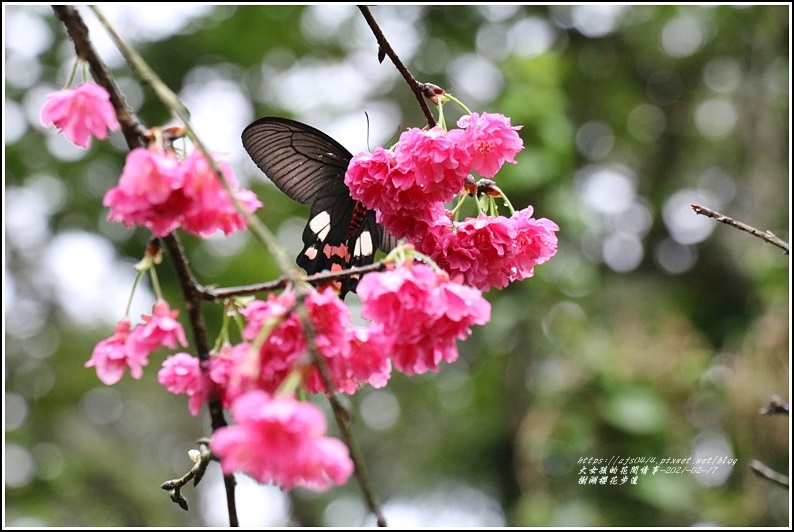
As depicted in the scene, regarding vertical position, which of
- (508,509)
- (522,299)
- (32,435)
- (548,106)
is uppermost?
(548,106)

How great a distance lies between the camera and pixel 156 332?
103cm

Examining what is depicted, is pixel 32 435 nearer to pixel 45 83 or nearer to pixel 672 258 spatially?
pixel 45 83

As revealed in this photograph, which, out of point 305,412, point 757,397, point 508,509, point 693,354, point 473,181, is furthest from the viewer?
point 508,509

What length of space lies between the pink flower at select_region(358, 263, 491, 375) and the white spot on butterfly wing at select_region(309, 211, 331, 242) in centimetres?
74

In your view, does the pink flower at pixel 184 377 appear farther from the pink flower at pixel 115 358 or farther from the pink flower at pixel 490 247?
the pink flower at pixel 490 247

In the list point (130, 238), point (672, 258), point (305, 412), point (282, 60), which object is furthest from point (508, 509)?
point (305, 412)

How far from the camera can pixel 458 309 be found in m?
0.93

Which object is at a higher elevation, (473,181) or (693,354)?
(473,181)

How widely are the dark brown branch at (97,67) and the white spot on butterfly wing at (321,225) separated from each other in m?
0.73

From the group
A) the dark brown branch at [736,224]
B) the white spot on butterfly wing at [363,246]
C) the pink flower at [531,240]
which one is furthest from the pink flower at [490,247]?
the white spot on butterfly wing at [363,246]

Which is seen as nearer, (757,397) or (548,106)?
(757,397)

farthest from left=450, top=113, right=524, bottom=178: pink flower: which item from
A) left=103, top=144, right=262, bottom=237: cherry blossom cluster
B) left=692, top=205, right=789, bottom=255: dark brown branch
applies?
left=103, top=144, right=262, bottom=237: cherry blossom cluster

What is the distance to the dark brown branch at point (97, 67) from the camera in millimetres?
899

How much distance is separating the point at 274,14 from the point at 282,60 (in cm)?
38
